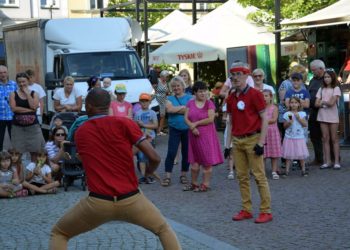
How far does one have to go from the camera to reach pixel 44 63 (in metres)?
20.8

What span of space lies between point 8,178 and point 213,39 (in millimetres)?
11269

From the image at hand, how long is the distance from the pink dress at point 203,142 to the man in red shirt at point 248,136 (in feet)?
7.63

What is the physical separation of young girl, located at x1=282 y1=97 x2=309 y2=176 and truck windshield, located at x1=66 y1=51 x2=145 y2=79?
6.88 meters

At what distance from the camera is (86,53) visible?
19719 millimetres

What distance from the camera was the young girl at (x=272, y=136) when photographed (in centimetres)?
1296

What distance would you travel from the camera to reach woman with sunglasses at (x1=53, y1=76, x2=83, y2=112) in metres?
16.0

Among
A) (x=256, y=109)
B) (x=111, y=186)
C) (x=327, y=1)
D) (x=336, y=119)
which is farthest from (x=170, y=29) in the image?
(x=111, y=186)

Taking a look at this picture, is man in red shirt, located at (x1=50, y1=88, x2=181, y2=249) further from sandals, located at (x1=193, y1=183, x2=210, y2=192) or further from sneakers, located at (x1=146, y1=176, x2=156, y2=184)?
sneakers, located at (x1=146, y1=176, x2=156, y2=184)

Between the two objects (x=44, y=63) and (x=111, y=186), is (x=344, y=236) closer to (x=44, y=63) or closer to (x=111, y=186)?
(x=111, y=186)

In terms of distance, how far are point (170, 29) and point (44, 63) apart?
14106 millimetres

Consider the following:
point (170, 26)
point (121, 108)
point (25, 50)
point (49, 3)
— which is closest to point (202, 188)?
point (121, 108)

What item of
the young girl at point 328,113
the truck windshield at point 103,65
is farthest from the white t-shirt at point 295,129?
the truck windshield at point 103,65

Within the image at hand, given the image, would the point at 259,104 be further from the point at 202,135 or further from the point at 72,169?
the point at 72,169

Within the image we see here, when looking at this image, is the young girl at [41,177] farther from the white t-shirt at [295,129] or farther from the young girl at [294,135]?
the white t-shirt at [295,129]
